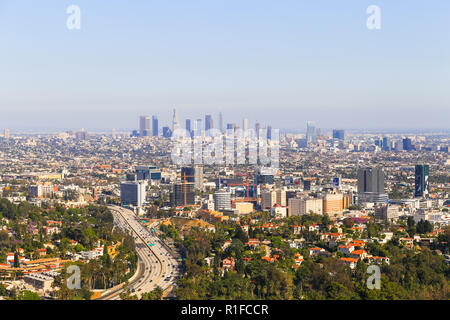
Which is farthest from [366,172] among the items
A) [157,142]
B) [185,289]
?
[157,142]

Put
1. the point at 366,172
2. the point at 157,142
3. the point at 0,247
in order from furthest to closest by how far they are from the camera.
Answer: the point at 157,142 < the point at 366,172 < the point at 0,247

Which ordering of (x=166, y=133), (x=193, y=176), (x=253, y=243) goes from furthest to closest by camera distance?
(x=166, y=133) < (x=193, y=176) < (x=253, y=243)

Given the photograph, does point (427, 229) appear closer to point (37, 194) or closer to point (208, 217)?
point (208, 217)

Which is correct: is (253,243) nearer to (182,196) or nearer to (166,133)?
(182,196)

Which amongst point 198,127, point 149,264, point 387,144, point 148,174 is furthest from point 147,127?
point 149,264

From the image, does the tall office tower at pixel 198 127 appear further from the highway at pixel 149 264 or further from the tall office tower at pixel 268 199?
the highway at pixel 149 264
